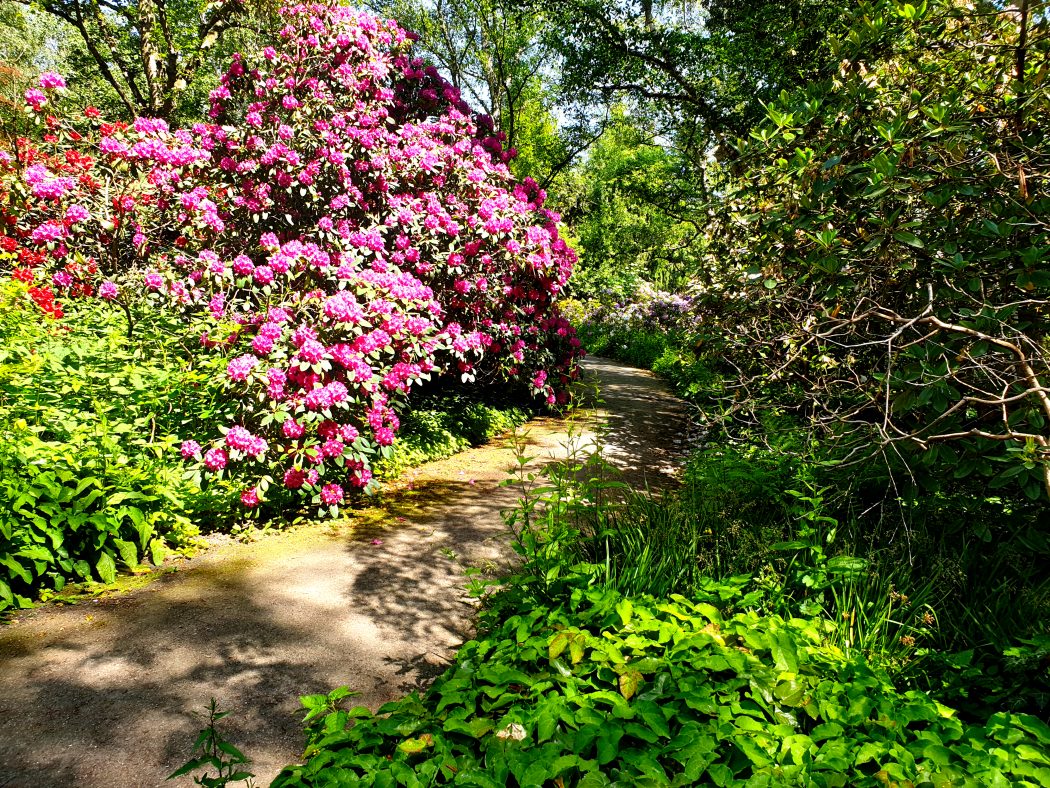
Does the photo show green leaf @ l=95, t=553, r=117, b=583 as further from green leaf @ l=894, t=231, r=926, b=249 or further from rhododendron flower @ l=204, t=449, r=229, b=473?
green leaf @ l=894, t=231, r=926, b=249

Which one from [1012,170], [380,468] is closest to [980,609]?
[1012,170]

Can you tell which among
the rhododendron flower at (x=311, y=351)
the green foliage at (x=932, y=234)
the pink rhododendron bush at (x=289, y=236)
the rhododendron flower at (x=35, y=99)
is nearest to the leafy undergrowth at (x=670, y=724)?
the green foliage at (x=932, y=234)

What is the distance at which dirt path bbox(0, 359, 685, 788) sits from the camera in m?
2.34

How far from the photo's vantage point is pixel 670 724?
Answer: 1954mm

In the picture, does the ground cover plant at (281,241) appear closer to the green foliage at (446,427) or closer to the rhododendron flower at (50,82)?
the rhododendron flower at (50,82)

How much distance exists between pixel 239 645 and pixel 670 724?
240cm

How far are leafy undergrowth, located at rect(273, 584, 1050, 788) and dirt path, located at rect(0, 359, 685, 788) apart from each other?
741 mm

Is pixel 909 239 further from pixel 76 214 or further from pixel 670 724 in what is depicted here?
pixel 76 214

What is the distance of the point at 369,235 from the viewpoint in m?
5.64

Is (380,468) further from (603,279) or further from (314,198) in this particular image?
(603,279)

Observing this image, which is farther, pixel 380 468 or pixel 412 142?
pixel 412 142

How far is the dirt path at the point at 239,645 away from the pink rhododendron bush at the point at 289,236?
0.84 metres

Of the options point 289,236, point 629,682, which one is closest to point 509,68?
point 289,236

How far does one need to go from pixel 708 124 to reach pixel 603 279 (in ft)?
33.5
